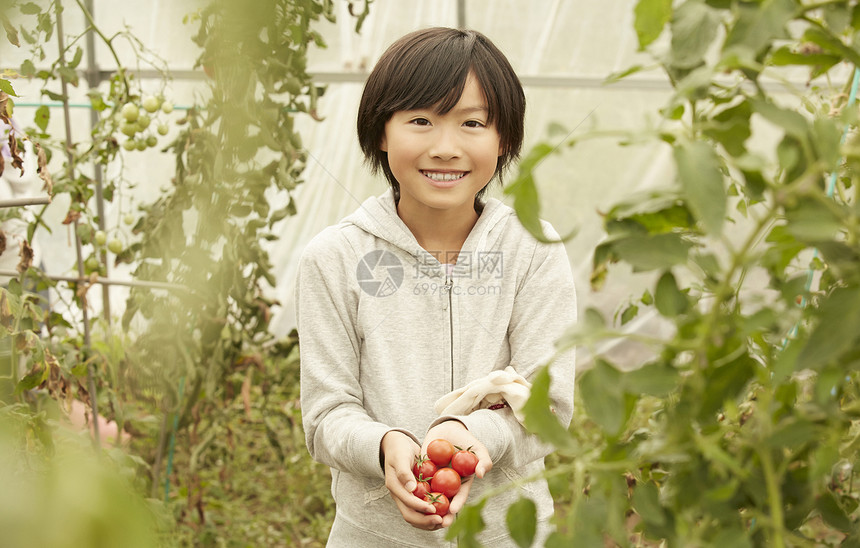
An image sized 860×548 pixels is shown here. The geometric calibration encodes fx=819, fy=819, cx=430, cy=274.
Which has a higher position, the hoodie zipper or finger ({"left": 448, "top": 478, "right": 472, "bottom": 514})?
the hoodie zipper

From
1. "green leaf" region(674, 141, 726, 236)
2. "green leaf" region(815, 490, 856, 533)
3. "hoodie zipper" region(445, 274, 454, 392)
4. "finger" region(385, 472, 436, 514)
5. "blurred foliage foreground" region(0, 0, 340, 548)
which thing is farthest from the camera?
"hoodie zipper" region(445, 274, 454, 392)

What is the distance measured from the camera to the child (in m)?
1.19

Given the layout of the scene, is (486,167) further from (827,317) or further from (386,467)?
(827,317)

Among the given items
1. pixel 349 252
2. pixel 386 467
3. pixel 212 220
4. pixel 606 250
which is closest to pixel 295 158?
pixel 349 252

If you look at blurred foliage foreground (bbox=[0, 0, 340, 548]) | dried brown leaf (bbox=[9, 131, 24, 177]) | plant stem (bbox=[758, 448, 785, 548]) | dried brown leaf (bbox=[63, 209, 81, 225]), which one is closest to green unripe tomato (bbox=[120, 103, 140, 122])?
blurred foliage foreground (bbox=[0, 0, 340, 548])

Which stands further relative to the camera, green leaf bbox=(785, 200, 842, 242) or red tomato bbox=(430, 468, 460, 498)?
red tomato bbox=(430, 468, 460, 498)

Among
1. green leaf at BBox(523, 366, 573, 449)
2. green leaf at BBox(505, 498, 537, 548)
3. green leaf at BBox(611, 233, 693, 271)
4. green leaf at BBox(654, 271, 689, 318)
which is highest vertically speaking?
green leaf at BBox(611, 233, 693, 271)

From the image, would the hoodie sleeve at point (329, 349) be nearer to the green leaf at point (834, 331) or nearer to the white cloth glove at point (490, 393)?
the white cloth glove at point (490, 393)

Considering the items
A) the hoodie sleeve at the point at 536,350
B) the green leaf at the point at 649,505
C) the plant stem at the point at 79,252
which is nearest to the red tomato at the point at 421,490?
the hoodie sleeve at the point at 536,350

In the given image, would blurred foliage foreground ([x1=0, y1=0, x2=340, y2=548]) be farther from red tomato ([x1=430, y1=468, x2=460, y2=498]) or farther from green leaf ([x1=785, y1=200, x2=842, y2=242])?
red tomato ([x1=430, y1=468, x2=460, y2=498])

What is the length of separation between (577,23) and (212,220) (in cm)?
360

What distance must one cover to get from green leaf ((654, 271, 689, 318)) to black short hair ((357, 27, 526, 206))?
2.64ft

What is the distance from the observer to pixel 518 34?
3594 millimetres

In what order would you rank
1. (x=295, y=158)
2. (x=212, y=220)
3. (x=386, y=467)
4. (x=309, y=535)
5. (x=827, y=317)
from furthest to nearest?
(x=309, y=535), (x=295, y=158), (x=386, y=467), (x=827, y=317), (x=212, y=220)
